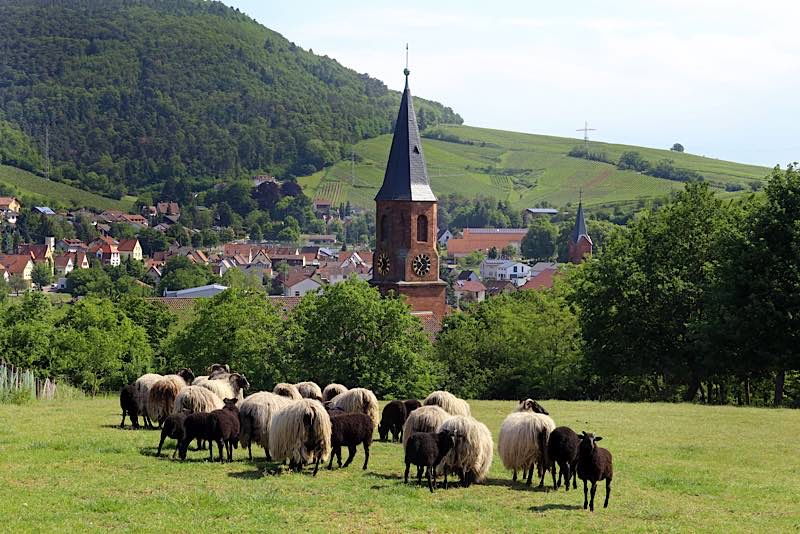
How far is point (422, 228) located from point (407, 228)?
119cm

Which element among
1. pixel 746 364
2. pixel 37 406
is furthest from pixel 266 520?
pixel 746 364

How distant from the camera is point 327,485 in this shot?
18.7 meters

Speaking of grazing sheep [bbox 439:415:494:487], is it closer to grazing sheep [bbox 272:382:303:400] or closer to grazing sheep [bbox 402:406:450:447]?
grazing sheep [bbox 402:406:450:447]

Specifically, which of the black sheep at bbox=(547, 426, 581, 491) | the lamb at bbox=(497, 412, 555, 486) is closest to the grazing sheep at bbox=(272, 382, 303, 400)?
the lamb at bbox=(497, 412, 555, 486)

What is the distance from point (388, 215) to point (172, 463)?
175 feet

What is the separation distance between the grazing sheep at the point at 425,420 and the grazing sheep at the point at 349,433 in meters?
0.79

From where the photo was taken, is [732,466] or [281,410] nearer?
[281,410]

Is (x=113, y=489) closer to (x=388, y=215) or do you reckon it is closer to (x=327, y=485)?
(x=327, y=485)

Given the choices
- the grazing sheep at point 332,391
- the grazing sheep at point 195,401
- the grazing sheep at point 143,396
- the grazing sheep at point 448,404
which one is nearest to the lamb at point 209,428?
the grazing sheep at point 195,401

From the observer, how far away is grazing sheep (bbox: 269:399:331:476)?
2003cm

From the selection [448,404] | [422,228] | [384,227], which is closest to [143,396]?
[448,404]

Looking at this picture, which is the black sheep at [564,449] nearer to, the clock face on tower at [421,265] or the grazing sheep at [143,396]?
the grazing sheep at [143,396]

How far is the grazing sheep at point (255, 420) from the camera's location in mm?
21578

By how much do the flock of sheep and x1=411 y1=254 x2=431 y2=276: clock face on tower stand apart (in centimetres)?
4894
